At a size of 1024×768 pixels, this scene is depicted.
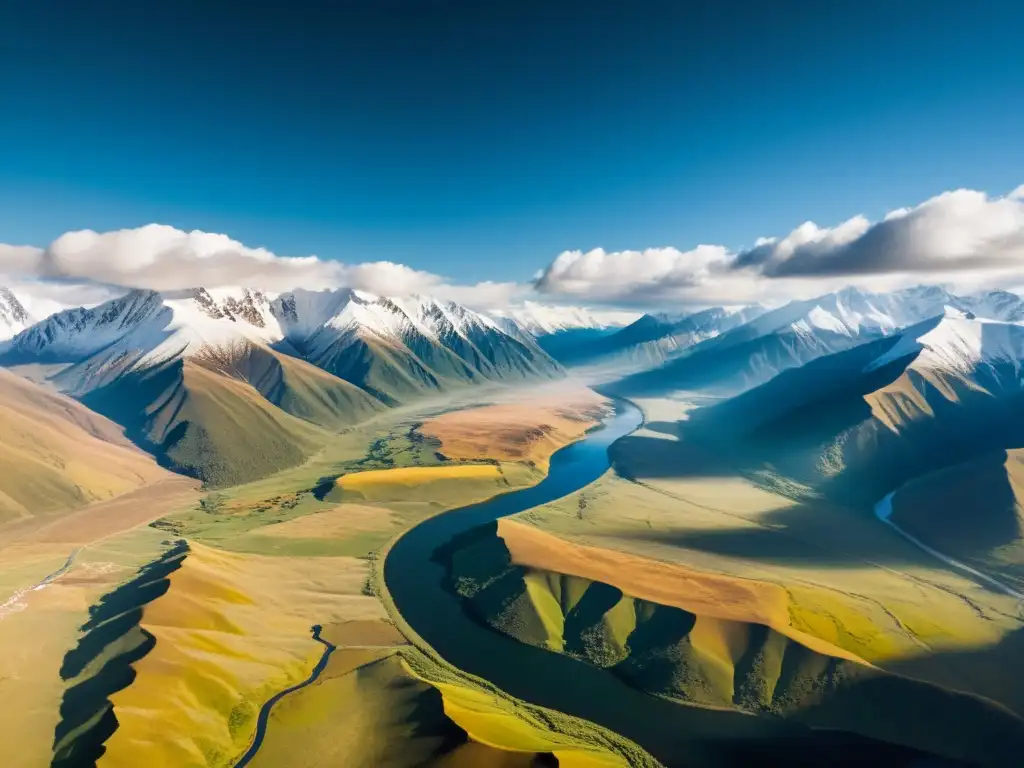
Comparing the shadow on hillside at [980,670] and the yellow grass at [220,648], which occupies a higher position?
the yellow grass at [220,648]

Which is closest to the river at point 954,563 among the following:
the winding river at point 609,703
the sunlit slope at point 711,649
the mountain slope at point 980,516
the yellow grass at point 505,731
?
the mountain slope at point 980,516

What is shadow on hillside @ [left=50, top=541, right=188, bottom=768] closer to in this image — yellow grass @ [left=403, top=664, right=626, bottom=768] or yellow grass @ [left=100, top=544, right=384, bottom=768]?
yellow grass @ [left=100, top=544, right=384, bottom=768]

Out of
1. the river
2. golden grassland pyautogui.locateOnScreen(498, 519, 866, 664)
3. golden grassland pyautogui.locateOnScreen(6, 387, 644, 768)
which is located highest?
golden grassland pyautogui.locateOnScreen(6, 387, 644, 768)

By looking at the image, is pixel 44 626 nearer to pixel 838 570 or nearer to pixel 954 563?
pixel 838 570

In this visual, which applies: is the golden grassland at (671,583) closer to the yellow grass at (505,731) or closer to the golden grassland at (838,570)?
the golden grassland at (838,570)

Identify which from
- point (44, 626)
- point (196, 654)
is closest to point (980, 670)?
point (196, 654)

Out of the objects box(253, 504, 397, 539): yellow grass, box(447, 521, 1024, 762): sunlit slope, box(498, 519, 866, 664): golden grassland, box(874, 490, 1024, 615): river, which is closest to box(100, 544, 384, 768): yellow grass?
box(253, 504, 397, 539): yellow grass
